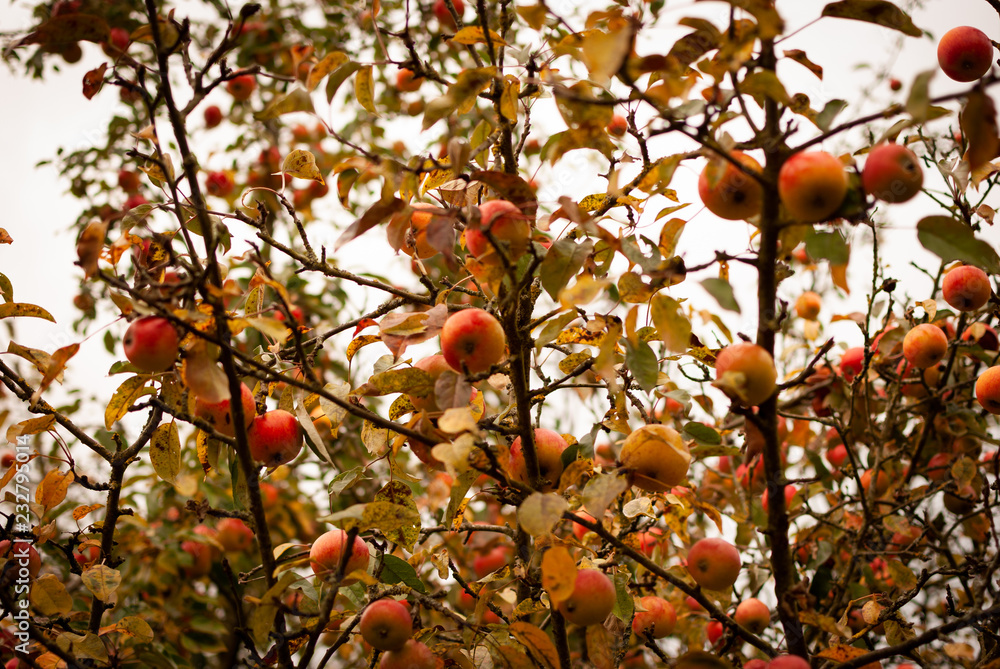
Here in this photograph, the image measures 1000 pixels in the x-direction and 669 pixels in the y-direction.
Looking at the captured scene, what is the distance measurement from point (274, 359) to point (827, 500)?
1.89m

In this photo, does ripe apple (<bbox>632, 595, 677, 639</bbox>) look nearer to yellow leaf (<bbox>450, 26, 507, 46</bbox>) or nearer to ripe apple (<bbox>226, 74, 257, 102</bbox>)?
yellow leaf (<bbox>450, 26, 507, 46</bbox>)

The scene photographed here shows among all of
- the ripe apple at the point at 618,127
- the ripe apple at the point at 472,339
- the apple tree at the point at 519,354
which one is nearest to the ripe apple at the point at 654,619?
the apple tree at the point at 519,354

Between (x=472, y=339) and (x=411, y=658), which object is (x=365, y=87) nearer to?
(x=472, y=339)

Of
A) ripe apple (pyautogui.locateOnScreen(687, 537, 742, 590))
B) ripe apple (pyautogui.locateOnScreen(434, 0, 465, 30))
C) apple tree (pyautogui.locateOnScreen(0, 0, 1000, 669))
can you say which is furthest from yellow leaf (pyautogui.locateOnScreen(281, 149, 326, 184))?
ripe apple (pyautogui.locateOnScreen(434, 0, 465, 30))

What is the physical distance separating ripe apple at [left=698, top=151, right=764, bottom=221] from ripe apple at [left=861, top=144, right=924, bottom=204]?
15 cm

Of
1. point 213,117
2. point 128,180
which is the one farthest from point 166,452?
point 213,117

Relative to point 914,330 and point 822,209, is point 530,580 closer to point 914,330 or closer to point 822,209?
point 822,209

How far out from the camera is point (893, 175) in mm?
882

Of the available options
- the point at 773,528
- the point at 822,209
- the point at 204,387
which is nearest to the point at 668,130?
the point at 822,209

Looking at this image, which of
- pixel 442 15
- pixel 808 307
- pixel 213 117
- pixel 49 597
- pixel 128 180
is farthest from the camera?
pixel 213 117

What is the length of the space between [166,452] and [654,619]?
111 centimetres

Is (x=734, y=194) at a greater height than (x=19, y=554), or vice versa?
(x=734, y=194)

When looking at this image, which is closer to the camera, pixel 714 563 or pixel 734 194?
pixel 734 194

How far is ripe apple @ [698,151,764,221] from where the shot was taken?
105 cm
